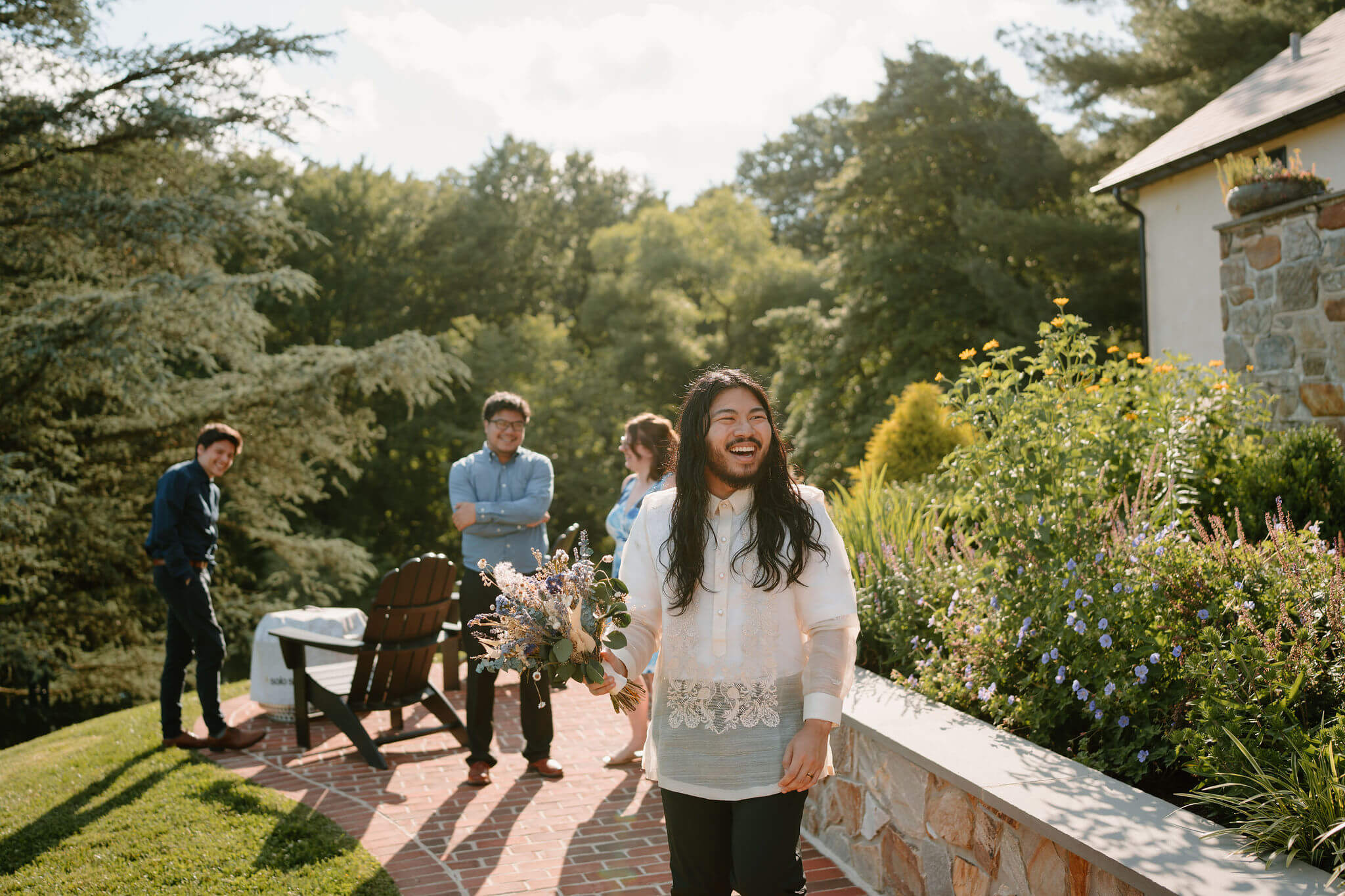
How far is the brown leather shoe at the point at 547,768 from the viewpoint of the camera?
5.14m

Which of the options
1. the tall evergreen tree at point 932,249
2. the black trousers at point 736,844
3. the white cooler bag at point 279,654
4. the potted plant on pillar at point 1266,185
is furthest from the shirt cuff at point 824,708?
the tall evergreen tree at point 932,249

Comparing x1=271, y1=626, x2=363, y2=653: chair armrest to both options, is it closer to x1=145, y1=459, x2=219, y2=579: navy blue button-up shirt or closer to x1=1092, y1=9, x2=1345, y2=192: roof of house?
x1=145, y1=459, x2=219, y2=579: navy blue button-up shirt

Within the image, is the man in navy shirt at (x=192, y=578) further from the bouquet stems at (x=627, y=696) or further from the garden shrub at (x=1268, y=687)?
the garden shrub at (x=1268, y=687)

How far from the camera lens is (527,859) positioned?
4.08 meters

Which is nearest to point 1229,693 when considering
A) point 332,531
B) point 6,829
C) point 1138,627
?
point 1138,627

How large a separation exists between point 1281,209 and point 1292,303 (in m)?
0.60

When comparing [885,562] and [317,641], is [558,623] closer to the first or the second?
[885,562]

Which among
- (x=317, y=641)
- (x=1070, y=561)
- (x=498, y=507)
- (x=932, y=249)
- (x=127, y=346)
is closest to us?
(x=1070, y=561)

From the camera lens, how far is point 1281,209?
6.34 m

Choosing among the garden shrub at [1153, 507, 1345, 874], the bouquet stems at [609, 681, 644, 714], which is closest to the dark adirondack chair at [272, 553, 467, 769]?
the bouquet stems at [609, 681, 644, 714]

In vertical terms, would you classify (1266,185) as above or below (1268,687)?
above

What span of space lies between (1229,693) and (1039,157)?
18559 mm

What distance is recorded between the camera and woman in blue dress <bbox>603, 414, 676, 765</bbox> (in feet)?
16.4

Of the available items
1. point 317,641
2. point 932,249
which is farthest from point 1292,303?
point 932,249
